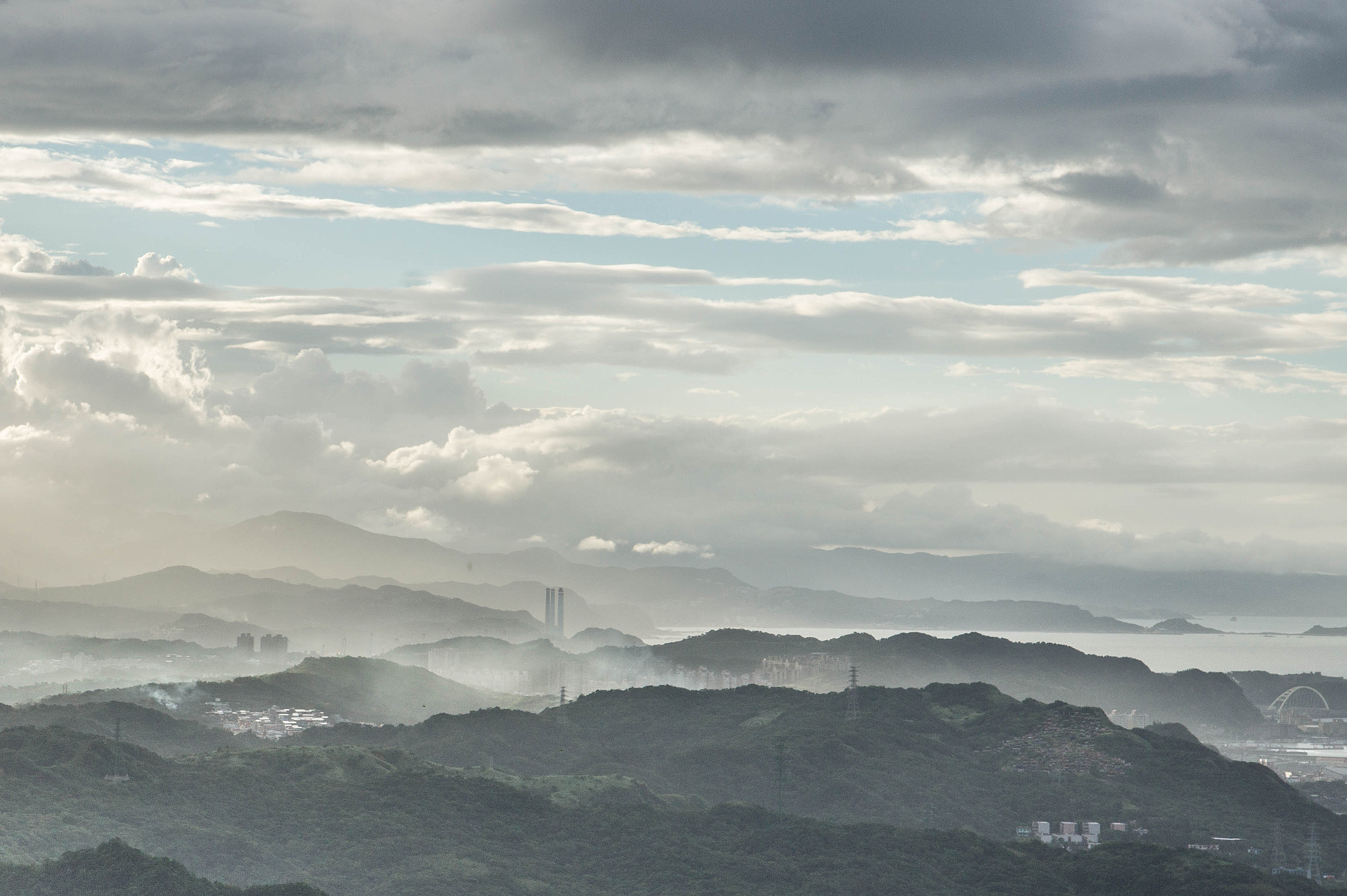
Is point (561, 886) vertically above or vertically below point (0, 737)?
below

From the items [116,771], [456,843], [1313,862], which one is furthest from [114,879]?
[1313,862]

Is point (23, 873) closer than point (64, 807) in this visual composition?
Yes

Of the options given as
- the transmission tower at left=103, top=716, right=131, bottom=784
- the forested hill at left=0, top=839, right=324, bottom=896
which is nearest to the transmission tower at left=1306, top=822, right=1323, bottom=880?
the forested hill at left=0, top=839, right=324, bottom=896

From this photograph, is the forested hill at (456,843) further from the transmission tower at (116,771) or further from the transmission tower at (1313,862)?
the transmission tower at (1313,862)

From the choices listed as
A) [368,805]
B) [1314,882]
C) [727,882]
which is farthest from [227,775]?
[1314,882]

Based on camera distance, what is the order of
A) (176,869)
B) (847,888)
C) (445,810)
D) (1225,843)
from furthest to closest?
(1225,843), (445,810), (847,888), (176,869)

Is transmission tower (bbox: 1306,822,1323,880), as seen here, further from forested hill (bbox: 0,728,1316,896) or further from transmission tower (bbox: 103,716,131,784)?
transmission tower (bbox: 103,716,131,784)

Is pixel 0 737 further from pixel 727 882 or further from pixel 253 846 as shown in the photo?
pixel 727 882
